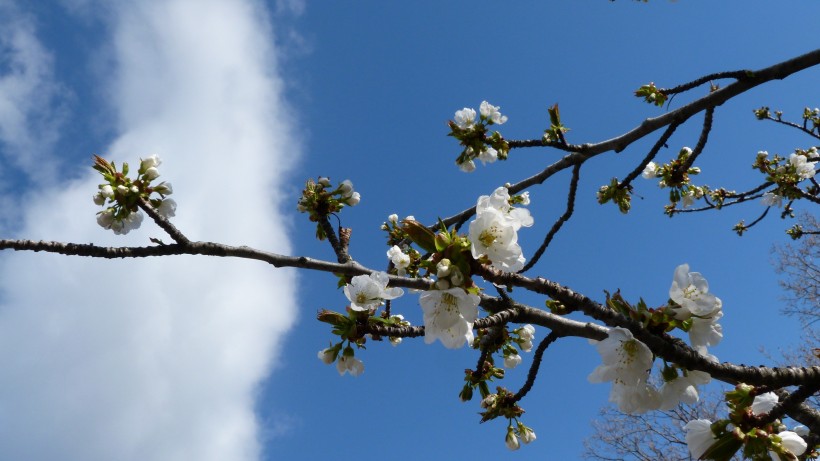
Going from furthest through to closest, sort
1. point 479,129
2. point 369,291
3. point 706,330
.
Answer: point 479,129, point 369,291, point 706,330

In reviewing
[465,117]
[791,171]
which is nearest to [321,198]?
[465,117]

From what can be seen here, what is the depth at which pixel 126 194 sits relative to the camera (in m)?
A: 2.60

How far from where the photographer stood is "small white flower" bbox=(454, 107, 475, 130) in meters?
4.39

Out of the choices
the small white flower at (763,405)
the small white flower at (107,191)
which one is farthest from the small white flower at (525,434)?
the small white flower at (107,191)

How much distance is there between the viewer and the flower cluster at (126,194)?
2.60 meters

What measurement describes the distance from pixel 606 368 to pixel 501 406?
1.50m

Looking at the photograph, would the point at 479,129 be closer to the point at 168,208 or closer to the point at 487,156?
the point at 487,156

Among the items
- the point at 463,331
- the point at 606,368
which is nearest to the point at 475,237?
the point at 463,331

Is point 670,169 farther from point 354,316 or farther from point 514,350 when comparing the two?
point 354,316

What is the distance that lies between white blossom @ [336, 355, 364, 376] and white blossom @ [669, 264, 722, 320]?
145cm

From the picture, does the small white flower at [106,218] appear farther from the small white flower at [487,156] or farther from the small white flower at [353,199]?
the small white flower at [487,156]

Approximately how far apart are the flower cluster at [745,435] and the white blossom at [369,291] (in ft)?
3.73

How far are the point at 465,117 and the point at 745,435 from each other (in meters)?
3.20

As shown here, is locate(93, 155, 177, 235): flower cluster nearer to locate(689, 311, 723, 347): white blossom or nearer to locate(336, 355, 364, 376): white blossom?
locate(336, 355, 364, 376): white blossom
